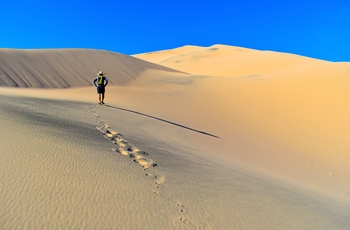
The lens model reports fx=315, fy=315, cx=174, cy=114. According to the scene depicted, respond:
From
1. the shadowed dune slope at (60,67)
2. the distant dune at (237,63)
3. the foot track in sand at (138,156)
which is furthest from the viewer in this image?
the distant dune at (237,63)

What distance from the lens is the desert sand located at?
3367mm

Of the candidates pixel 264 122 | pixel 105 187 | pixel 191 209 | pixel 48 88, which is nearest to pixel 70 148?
pixel 105 187

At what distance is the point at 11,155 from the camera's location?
391cm

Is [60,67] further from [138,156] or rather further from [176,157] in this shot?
[138,156]

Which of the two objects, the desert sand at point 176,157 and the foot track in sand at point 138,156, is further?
the foot track in sand at point 138,156

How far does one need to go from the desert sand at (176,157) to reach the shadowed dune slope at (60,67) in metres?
0.13

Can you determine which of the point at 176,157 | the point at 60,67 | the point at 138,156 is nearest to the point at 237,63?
the point at 60,67

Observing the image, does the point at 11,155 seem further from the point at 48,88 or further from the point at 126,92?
the point at 48,88

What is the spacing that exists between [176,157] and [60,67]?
14152 millimetres

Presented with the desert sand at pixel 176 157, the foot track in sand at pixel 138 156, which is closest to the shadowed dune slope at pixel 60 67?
the desert sand at pixel 176 157

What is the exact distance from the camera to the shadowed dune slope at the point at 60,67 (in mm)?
15766

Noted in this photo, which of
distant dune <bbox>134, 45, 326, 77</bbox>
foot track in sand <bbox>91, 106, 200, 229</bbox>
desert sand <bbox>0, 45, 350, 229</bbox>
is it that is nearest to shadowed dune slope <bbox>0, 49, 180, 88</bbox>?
desert sand <bbox>0, 45, 350, 229</bbox>

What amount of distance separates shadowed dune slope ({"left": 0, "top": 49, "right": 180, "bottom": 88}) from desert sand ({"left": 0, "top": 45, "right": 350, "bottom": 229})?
0.44ft

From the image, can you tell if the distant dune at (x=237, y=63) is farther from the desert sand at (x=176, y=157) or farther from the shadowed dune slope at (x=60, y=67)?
the shadowed dune slope at (x=60, y=67)
